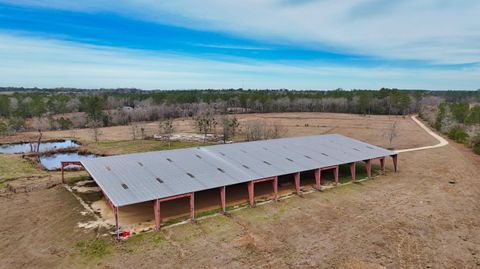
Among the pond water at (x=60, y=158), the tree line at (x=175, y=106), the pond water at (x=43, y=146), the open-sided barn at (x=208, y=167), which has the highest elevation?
the tree line at (x=175, y=106)

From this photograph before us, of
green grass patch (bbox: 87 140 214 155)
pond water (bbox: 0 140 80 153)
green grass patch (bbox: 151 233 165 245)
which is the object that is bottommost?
green grass patch (bbox: 151 233 165 245)

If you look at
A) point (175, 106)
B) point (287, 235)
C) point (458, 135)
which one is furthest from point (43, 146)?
point (458, 135)

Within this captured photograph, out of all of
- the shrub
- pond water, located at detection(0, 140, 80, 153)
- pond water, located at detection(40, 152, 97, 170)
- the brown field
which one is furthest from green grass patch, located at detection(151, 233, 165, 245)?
the shrub

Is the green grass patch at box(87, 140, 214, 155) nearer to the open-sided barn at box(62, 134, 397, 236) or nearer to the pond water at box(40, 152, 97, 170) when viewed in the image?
the pond water at box(40, 152, 97, 170)

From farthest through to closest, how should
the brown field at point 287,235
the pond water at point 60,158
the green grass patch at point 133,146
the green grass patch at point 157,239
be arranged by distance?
the green grass patch at point 133,146
the pond water at point 60,158
the green grass patch at point 157,239
the brown field at point 287,235

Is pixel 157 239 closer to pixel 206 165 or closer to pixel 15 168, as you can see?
pixel 206 165

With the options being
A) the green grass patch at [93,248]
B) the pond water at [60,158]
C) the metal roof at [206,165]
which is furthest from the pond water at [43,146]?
the green grass patch at [93,248]

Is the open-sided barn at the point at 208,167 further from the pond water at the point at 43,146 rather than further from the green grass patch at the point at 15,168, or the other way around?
the pond water at the point at 43,146

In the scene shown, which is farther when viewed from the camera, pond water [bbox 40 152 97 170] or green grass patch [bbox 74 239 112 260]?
pond water [bbox 40 152 97 170]
